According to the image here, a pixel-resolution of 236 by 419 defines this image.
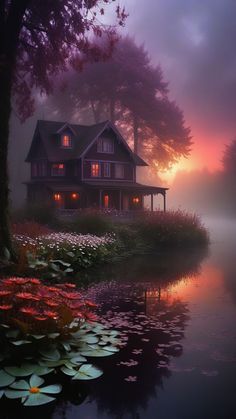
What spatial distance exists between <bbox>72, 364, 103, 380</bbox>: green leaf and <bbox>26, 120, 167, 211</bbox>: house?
2827cm

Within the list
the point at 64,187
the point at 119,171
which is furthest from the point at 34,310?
the point at 119,171

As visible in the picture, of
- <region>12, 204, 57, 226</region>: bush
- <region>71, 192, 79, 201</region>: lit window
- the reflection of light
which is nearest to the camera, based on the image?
<region>12, 204, 57, 226</region>: bush

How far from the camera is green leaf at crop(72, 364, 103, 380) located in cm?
551

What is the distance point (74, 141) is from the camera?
123 ft

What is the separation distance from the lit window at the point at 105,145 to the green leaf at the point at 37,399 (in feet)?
107

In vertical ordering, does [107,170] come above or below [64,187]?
above

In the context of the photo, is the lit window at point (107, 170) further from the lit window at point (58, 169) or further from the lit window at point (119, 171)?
the lit window at point (58, 169)

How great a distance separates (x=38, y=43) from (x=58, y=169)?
936 inches

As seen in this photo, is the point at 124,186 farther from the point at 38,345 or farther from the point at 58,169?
→ the point at 38,345

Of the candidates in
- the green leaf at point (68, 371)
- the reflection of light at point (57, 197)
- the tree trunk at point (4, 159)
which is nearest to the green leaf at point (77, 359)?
the green leaf at point (68, 371)

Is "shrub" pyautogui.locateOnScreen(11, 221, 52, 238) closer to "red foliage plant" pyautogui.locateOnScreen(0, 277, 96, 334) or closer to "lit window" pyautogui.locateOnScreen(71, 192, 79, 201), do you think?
"red foliage plant" pyautogui.locateOnScreen(0, 277, 96, 334)

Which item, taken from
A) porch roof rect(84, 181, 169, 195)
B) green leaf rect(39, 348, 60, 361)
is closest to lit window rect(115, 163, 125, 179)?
porch roof rect(84, 181, 169, 195)

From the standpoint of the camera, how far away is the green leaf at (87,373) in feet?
18.1

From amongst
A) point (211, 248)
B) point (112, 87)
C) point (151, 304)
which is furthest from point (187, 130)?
point (151, 304)
